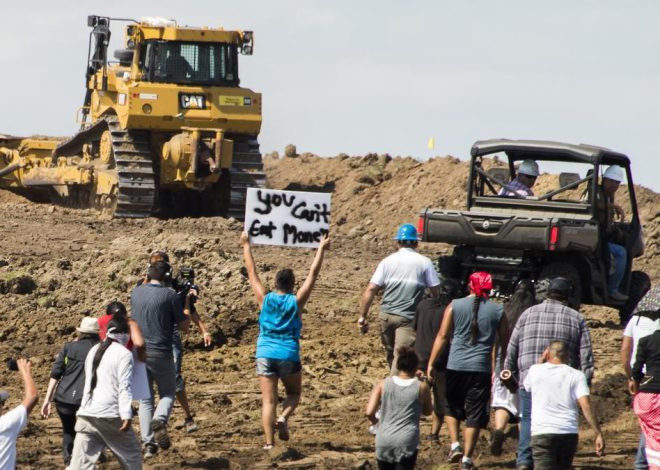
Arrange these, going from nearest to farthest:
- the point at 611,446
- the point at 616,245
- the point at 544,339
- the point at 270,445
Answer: the point at 544,339
the point at 270,445
the point at 611,446
the point at 616,245

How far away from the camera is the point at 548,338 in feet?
33.8

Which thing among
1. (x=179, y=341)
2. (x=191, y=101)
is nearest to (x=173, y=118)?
(x=191, y=101)

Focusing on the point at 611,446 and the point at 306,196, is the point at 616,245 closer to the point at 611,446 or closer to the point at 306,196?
the point at 611,446

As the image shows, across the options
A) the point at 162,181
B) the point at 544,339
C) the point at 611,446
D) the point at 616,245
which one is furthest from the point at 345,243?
the point at 544,339

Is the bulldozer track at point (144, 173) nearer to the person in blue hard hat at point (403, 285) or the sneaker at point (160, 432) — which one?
the person in blue hard hat at point (403, 285)

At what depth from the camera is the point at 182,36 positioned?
88.2ft

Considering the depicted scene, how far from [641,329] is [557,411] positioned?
0.95 m

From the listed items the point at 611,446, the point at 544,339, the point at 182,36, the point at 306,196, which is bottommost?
the point at 611,446

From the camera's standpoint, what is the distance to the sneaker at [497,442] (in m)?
11.5

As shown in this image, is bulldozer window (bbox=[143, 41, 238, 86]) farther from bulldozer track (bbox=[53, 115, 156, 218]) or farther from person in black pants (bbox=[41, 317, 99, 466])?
person in black pants (bbox=[41, 317, 99, 466])

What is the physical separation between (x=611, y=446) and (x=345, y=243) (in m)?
15.2

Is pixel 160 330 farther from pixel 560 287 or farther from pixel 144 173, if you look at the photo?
pixel 144 173

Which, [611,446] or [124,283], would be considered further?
[124,283]

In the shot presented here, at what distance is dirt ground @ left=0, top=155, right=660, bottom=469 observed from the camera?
11750mm
